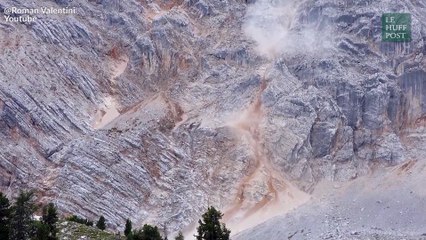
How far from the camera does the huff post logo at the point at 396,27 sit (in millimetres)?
101938

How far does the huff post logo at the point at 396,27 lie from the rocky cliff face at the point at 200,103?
1.16 m

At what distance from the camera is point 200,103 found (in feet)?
316

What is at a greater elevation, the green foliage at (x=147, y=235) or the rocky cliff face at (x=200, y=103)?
the rocky cliff face at (x=200, y=103)

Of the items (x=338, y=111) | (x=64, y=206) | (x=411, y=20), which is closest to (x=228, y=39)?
(x=338, y=111)

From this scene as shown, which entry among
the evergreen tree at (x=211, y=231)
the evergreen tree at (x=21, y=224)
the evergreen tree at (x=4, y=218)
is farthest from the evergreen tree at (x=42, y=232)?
the evergreen tree at (x=211, y=231)

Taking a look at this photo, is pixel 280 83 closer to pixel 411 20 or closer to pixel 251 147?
pixel 251 147

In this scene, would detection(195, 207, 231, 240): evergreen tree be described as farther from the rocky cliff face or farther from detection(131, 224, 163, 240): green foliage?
the rocky cliff face

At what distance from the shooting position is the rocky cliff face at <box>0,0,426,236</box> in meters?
79.2

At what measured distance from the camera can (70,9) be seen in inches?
3954

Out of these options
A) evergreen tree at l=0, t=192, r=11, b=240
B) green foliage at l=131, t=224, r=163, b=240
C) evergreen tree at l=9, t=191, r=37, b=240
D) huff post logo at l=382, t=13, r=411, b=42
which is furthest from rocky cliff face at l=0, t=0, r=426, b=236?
evergreen tree at l=9, t=191, r=37, b=240

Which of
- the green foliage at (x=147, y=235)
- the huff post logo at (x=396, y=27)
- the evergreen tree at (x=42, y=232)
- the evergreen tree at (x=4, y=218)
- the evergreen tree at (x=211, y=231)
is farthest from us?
the huff post logo at (x=396, y=27)

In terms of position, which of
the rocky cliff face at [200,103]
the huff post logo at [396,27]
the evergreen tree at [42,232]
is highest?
the huff post logo at [396,27]

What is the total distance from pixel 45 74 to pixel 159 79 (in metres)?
18.8

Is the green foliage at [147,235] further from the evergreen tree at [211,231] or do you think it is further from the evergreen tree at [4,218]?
the evergreen tree at [4,218]
